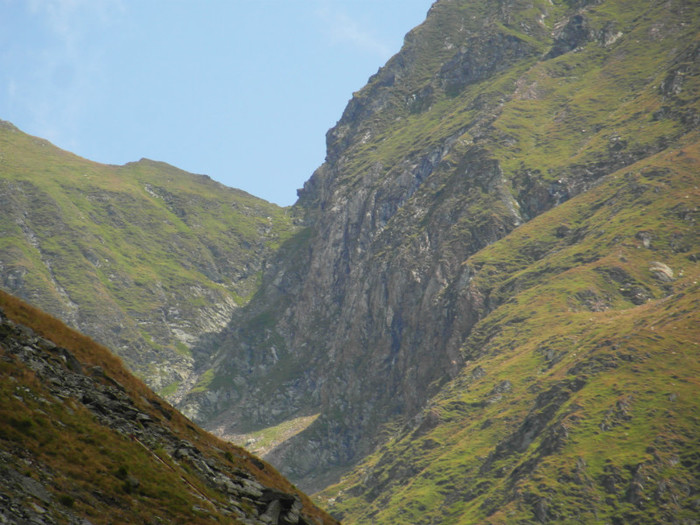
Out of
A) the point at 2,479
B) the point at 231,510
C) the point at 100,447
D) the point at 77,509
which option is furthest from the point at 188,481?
the point at 2,479

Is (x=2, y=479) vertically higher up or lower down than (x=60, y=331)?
lower down

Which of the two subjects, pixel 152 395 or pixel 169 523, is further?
pixel 152 395

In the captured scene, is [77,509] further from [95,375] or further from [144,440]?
[95,375]

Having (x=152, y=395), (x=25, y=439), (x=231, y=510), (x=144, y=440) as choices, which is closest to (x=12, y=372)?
(x=25, y=439)

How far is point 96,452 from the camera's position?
4572cm

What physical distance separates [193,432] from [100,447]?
1868cm

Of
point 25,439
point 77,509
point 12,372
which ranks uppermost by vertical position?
point 12,372

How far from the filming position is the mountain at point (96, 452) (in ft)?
132

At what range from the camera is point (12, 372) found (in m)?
46.7

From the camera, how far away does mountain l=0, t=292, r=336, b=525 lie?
40.2 m

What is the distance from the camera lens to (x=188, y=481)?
50781mm

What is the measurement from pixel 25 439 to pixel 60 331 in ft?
60.5

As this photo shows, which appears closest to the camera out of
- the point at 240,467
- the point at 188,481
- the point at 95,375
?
the point at 188,481

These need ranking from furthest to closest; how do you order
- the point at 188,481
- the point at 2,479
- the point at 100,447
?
the point at 188,481, the point at 100,447, the point at 2,479
